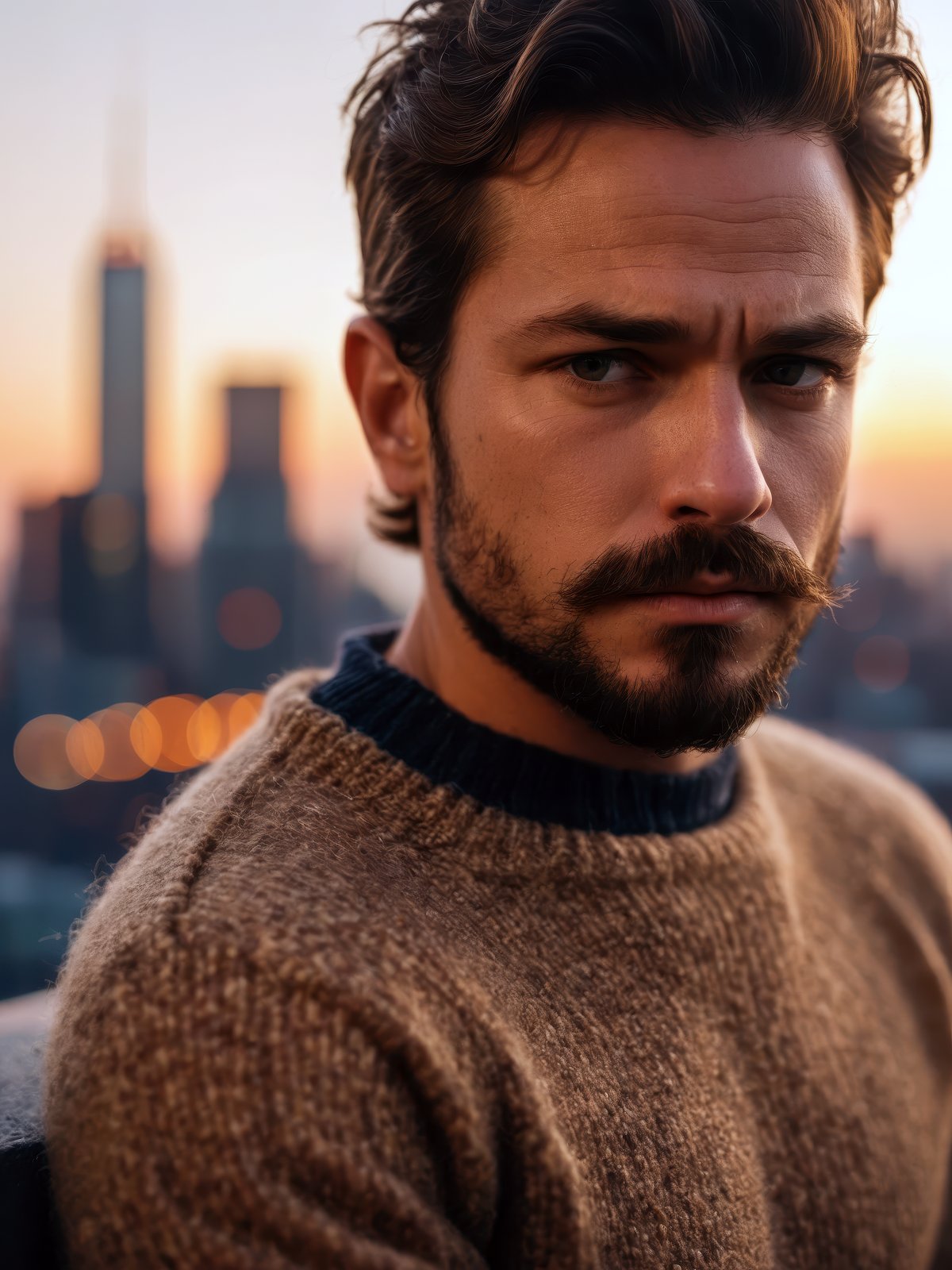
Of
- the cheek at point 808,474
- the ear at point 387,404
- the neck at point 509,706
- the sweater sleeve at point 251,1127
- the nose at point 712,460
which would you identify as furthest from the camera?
the ear at point 387,404

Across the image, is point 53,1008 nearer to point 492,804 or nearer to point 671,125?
point 492,804

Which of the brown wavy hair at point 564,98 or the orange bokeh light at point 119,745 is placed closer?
the brown wavy hair at point 564,98

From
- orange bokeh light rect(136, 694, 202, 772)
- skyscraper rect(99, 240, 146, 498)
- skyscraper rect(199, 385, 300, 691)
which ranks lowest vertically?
orange bokeh light rect(136, 694, 202, 772)

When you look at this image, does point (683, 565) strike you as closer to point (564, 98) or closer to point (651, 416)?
point (651, 416)

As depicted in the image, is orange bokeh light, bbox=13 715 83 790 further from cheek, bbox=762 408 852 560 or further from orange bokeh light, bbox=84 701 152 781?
cheek, bbox=762 408 852 560

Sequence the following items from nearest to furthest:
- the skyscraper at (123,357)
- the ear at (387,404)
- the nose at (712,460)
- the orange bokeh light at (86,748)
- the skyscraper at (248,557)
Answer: the nose at (712,460) → the ear at (387,404) → the skyscraper at (248,557) → the orange bokeh light at (86,748) → the skyscraper at (123,357)

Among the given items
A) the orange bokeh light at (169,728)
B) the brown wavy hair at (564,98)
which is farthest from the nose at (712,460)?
the orange bokeh light at (169,728)

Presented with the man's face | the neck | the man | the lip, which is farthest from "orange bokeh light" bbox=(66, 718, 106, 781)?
the lip

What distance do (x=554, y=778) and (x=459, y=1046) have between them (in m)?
0.42

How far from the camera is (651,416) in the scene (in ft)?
4.49

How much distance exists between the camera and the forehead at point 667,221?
1.34 m

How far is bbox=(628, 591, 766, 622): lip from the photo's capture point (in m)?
1.37

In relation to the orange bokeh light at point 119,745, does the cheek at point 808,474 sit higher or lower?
higher

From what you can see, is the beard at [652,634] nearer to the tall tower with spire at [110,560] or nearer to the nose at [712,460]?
the nose at [712,460]
